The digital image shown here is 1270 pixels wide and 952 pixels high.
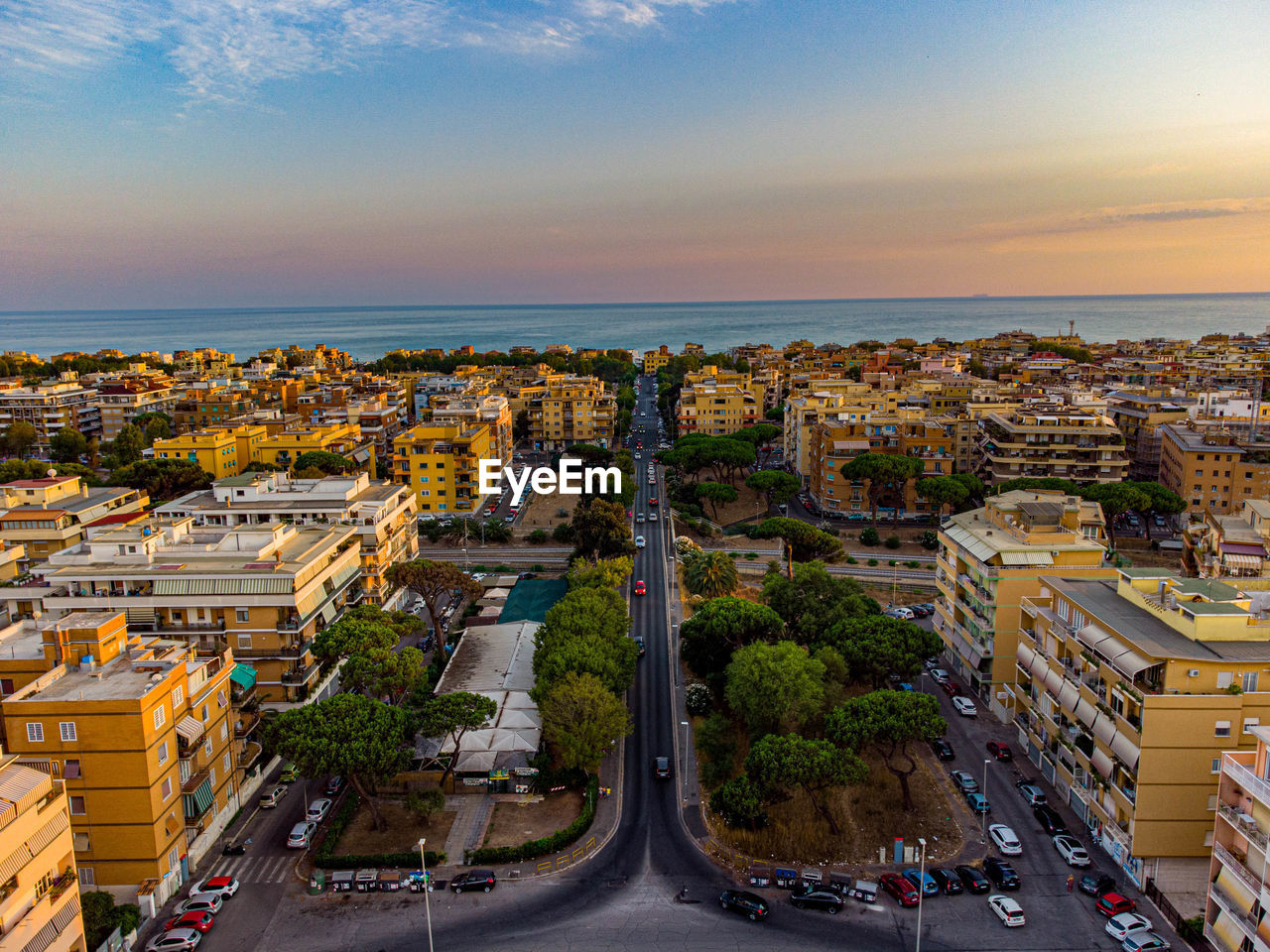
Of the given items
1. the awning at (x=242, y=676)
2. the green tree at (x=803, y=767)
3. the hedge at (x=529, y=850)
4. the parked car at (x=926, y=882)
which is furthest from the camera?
the awning at (x=242, y=676)

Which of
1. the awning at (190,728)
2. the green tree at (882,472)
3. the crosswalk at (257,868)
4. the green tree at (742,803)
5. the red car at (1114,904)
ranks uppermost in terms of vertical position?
the green tree at (882,472)

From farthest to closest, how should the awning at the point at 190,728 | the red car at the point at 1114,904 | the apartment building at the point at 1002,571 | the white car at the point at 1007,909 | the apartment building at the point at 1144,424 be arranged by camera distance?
the apartment building at the point at 1144,424 < the apartment building at the point at 1002,571 < the awning at the point at 190,728 < the red car at the point at 1114,904 < the white car at the point at 1007,909

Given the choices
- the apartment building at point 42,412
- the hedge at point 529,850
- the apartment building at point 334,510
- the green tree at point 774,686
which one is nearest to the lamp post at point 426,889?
the hedge at point 529,850

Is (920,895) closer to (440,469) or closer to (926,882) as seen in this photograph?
(926,882)

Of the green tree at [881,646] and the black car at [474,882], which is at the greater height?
the green tree at [881,646]

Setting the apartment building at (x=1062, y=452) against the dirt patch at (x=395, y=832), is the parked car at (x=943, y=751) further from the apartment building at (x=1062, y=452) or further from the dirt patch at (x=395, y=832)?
the apartment building at (x=1062, y=452)

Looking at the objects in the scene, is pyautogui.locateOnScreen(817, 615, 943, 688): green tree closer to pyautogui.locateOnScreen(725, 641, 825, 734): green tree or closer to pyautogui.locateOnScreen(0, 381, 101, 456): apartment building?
pyautogui.locateOnScreen(725, 641, 825, 734): green tree

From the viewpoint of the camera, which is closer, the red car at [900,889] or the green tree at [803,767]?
the red car at [900,889]
